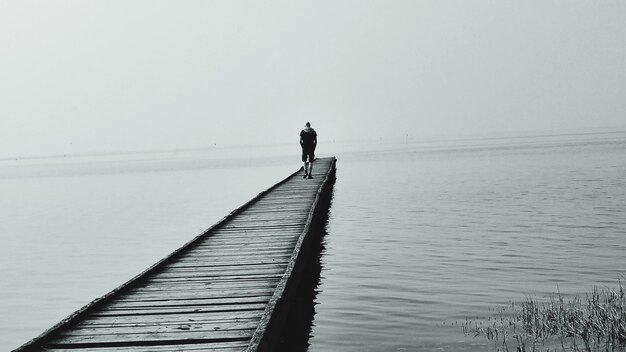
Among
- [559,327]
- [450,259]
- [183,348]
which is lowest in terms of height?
[450,259]

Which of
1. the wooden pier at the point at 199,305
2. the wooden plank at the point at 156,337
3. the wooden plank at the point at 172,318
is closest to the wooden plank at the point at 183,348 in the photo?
the wooden pier at the point at 199,305

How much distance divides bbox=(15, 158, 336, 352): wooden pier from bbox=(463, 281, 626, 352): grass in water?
107 inches

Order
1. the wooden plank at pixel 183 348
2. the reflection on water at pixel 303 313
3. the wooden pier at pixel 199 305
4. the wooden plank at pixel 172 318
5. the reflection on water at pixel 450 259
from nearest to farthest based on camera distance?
the wooden plank at pixel 183 348 → the wooden pier at pixel 199 305 → the wooden plank at pixel 172 318 → the reflection on water at pixel 303 313 → the reflection on water at pixel 450 259

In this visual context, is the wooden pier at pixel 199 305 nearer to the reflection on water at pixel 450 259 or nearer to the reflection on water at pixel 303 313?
the reflection on water at pixel 303 313

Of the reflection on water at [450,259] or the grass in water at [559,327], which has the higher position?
the grass in water at [559,327]

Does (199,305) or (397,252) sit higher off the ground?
(199,305)

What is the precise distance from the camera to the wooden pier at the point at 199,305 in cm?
614

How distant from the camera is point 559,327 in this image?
8.43 meters

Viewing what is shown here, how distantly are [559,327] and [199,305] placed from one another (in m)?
4.49

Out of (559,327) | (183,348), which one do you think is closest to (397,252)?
(559,327)

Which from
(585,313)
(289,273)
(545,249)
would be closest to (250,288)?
(289,273)

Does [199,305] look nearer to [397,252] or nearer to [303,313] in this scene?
[303,313]

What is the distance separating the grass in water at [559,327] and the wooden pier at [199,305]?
2728 millimetres

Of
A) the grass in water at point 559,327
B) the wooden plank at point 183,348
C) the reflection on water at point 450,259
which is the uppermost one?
the wooden plank at point 183,348
